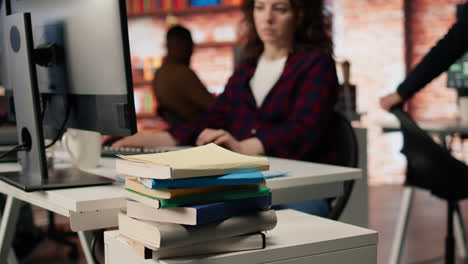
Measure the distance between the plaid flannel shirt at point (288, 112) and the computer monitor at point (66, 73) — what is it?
0.71 metres

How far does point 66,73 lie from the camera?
1658 mm

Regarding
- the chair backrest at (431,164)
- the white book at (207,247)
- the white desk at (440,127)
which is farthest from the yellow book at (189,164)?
the white desk at (440,127)

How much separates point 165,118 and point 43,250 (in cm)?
121

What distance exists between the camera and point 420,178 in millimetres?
2666

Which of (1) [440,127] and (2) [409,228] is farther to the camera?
(2) [409,228]

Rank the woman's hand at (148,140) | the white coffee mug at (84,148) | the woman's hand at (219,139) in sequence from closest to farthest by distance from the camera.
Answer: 1. the white coffee mug at (84,148)
2. the woman's hand at (219,139)
3. the woman's hand at (148,140)

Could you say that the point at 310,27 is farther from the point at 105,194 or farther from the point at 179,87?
the point at 179,87

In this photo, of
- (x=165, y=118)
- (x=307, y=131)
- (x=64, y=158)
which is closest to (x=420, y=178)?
(x=307, y=131)

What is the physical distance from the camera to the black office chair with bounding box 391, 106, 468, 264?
97.3 inches

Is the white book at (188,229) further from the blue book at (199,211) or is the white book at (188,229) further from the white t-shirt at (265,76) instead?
the white t-shirt at (265,76)

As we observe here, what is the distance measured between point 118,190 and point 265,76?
112 centimetres

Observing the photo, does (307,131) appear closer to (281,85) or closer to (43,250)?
(281,85)

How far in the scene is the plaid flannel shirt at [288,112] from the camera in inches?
86.1

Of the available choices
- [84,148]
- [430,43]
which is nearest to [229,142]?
[84,148]
